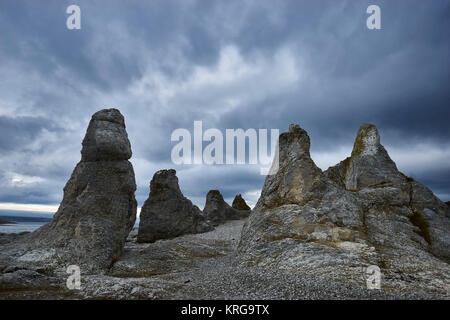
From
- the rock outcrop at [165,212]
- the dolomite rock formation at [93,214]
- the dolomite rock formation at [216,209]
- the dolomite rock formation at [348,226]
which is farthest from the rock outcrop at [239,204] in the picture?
the dolomite rock formation at [93,214]

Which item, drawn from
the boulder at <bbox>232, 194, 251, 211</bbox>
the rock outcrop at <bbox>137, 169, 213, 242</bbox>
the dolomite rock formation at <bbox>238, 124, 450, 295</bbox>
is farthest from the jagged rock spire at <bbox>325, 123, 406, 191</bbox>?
the boulder at <bbox>232, 194, 251, 211</bbox>

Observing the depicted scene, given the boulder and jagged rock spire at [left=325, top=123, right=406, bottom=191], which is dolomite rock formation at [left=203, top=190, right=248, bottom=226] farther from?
jagged rock spire at [left=325, top=123, right=406, bottom=191]

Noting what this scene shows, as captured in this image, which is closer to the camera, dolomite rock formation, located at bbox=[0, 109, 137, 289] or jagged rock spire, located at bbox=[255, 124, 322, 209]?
dolomite rock formation, located at bbox=[0, 109, 137, 289]

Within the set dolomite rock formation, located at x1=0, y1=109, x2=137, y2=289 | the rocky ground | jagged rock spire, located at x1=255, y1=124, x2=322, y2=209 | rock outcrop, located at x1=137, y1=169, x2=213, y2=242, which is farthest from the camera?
rock outcrop, located at x1=137, y1=169, x2=213, y2=242

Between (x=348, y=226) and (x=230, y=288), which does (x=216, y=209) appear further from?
(x=230, y=288)

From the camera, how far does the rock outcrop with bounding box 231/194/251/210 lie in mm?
63531

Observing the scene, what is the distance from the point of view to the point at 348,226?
16.2 meters

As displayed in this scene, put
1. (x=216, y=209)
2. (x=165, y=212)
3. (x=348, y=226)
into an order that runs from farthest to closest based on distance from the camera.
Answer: (x=216, y=209) < (x=165, y=212) < (x=348, y=226)

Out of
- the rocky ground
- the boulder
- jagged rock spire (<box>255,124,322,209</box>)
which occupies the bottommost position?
the rocky ground

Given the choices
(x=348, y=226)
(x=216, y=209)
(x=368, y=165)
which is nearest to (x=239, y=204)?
(x=216, y=209)

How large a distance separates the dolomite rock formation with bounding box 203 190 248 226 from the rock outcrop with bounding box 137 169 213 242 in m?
14.6

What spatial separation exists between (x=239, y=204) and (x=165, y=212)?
109 ft
